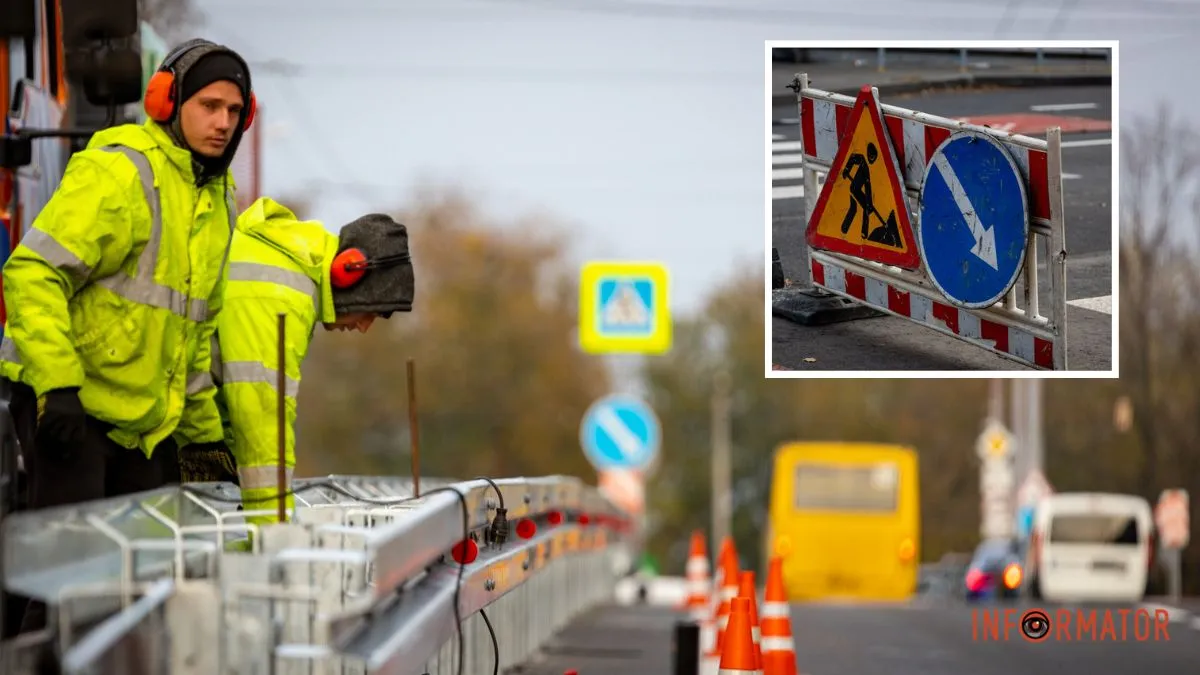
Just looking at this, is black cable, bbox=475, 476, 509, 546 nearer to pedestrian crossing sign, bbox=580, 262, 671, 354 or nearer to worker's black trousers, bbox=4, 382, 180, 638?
worker's black trousers, bbox=4, 382, 180, 638

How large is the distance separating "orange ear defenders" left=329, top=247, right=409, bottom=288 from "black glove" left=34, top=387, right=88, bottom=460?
1.94m

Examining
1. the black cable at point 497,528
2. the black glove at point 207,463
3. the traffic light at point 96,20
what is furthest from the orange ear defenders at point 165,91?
the black cable at point 497,528

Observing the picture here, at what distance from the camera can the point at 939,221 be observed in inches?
431

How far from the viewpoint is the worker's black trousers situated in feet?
24.1

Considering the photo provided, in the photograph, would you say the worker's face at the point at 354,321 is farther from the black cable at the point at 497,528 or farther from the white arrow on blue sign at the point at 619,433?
the white arrow on blue sign at the point at 619,433

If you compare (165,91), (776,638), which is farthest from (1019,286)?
(165,91)

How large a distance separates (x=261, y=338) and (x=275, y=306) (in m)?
0.14

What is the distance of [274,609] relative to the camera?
5.78m

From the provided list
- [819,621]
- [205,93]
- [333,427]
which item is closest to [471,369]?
[333,427]

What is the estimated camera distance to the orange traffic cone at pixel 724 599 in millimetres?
11305

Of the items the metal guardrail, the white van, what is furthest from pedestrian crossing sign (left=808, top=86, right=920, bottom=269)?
the white van

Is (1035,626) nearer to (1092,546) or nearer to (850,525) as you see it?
(1092,546)

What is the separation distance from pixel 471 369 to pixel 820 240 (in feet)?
203

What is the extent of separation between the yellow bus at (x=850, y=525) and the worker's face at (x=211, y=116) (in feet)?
101
